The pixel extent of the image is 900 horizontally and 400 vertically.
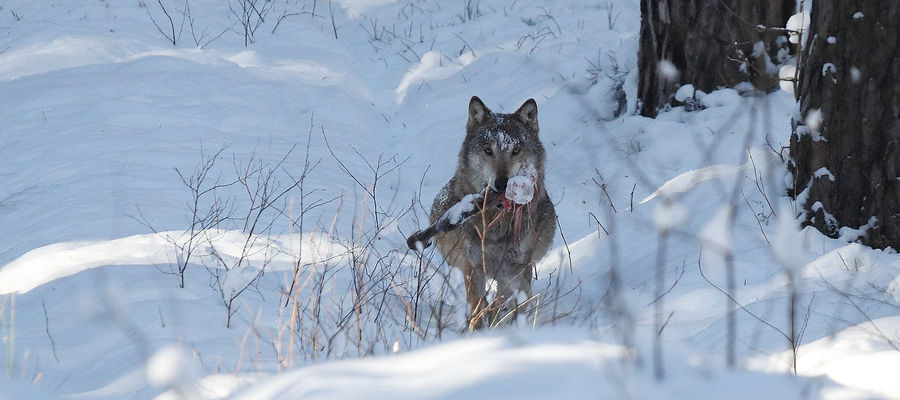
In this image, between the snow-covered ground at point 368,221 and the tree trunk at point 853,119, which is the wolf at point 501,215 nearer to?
the snow-covered ground at point 368,221

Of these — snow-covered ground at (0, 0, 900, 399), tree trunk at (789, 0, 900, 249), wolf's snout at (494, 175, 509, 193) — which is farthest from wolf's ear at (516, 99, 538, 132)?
tree trunk at (789, 0, 900, 249)

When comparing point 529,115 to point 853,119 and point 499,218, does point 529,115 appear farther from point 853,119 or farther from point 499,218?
→ point 853,119

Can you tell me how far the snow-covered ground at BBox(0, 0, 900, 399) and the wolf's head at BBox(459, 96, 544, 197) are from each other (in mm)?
492

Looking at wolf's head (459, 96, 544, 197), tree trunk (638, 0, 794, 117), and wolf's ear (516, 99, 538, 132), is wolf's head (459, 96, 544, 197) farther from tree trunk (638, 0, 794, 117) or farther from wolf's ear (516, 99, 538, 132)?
tree trunk (638, 0, 794, 117)

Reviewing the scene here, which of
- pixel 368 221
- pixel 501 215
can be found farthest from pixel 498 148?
pixel 368 221

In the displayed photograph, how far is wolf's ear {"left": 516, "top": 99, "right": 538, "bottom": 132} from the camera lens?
6.21 metres

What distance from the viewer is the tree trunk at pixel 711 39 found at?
801 cm

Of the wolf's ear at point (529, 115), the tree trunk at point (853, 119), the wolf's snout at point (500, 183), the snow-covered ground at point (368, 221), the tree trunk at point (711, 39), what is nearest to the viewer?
the snow-covered ground at point (368, 221)

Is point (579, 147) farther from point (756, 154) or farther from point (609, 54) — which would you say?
point (756, 154)

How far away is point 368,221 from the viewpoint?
712 centimetres

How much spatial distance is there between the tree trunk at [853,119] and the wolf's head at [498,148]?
5.88 ft

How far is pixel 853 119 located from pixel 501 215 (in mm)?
2209

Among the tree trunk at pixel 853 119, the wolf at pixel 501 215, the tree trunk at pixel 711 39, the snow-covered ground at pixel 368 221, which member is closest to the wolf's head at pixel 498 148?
the wolf at pixel 501 215

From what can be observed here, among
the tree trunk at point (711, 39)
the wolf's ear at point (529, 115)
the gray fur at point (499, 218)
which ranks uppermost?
the tree trunk at point (711, 39)
